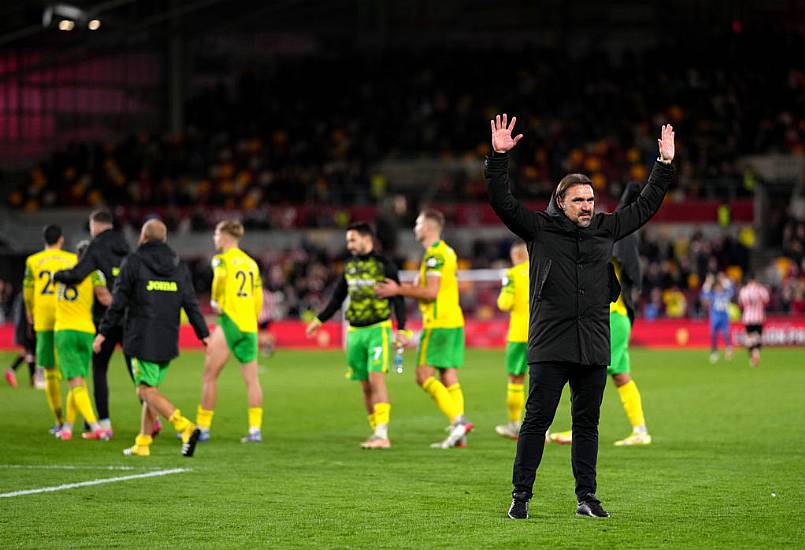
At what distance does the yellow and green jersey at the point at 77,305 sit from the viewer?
47.2 ft

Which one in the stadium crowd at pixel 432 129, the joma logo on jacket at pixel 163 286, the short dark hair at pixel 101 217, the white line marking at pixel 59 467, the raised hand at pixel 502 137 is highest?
the stadium crowd at pixel 432 129

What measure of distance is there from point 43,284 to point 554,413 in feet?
26.5

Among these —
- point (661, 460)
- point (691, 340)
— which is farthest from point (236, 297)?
point (691, 340)

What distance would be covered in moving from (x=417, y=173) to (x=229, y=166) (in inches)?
273

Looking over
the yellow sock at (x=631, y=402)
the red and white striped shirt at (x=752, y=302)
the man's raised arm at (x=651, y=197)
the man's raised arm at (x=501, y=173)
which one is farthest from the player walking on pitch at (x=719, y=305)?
the man's raised arm at (x=501, y=173)

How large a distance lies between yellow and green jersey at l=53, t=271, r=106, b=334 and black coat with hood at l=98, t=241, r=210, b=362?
1.55 metres

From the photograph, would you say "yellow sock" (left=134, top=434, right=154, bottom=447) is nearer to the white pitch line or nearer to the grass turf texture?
the grass turf texture

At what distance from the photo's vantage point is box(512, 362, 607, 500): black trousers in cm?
891

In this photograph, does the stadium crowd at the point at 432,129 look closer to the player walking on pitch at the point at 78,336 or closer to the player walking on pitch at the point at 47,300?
the player walking on pitch at the point at 47,300

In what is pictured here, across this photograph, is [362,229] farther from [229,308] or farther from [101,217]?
[101,217]

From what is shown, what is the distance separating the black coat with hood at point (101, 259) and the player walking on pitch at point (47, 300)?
3.32 ft

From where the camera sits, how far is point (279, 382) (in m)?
24.2

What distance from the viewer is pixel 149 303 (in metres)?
12.9

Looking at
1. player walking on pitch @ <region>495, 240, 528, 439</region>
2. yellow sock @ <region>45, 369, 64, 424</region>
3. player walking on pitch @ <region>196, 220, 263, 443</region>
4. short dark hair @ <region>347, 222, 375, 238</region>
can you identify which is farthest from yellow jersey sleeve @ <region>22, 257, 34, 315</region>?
player walking on pitch @ <region>495, 240, 528, 439</region>
